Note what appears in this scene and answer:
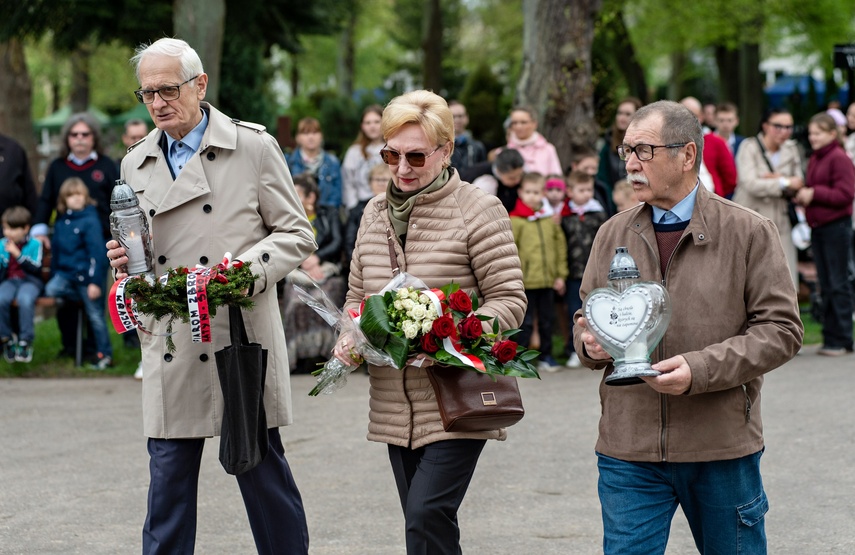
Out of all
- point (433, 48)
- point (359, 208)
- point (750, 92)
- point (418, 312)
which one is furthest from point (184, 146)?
point (750, 92)

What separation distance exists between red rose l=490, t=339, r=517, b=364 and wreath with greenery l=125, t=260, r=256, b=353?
991 millimetres

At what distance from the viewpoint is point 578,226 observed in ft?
36.9

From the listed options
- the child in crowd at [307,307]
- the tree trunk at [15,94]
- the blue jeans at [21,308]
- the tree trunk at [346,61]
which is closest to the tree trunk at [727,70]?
the tree trunk at [346,61]

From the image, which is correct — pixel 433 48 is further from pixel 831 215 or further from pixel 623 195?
pixel 831 215

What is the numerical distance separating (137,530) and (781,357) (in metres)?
3.86

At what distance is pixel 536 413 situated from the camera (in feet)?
30.6

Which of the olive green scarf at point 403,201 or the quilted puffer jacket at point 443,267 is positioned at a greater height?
the olive green scarf at point 403,201

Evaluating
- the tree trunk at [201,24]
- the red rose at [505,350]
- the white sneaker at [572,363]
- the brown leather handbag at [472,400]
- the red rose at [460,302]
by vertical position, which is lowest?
the white sneaker at [572,363]

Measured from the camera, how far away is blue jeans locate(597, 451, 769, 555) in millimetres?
3982

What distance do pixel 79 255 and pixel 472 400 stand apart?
769 centimetres

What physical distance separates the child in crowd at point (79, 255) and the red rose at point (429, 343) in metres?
7.46

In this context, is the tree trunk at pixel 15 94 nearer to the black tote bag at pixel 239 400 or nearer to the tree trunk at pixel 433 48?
the tree trunk at pixel 433 48

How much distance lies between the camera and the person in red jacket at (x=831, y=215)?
1130 cm

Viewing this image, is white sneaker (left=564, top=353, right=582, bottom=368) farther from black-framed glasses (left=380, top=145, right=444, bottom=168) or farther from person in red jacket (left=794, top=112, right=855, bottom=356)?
black-framed glasses (left=380, top=145, right=444, bottom=168)
